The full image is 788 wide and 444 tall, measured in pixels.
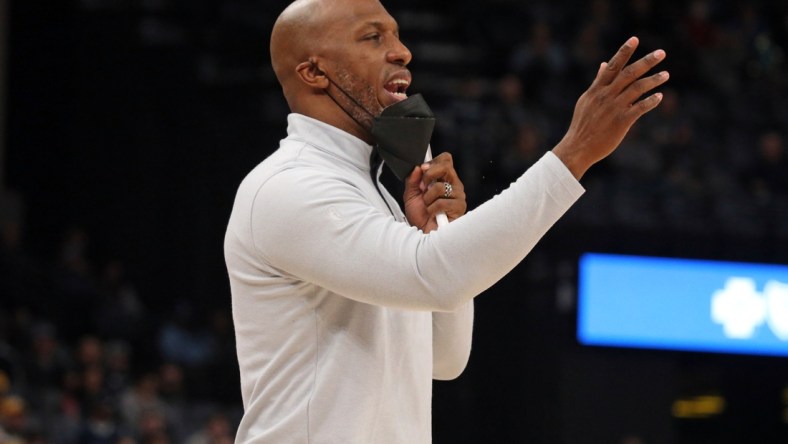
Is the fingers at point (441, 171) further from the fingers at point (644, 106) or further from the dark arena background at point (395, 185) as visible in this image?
the dark arena background at point (395, 185)

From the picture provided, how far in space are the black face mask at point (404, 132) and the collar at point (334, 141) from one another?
57 mm

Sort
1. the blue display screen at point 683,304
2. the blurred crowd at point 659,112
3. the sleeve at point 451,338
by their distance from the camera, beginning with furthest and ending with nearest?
the blurred crowd at point 659,112, the blue display screen at point 683,304, the sleeve at point 451,338

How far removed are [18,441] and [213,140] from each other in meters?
4.86

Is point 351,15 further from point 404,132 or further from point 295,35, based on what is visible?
point 404,132

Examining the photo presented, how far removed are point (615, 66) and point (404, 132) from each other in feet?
1.67

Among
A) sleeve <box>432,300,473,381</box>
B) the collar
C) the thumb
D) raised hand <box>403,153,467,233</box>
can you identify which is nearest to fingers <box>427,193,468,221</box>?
raised hand <box>403,153,467,233</box>

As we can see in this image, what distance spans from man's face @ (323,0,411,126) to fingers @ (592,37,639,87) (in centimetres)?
52

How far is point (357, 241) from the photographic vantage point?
2.51 meters

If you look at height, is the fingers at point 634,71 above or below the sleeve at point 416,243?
above

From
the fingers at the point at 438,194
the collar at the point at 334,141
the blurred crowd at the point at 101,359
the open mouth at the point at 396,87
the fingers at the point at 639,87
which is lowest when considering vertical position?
the blurred crowd at the point at 101,359

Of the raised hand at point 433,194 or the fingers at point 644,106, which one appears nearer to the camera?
the fingers at point 644,106

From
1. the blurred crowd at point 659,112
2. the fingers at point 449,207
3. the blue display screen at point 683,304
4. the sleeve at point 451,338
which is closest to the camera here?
the fingers at point 449,207

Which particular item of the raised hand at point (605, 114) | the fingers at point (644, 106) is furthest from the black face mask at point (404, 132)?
the fingers at point (644, 106)

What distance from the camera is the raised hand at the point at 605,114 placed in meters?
2.47
